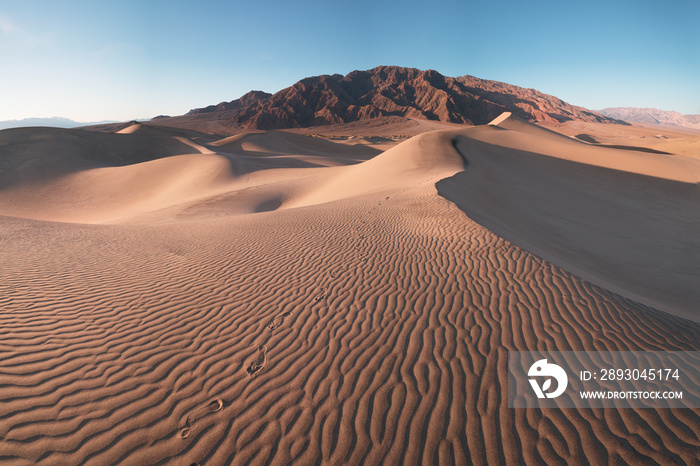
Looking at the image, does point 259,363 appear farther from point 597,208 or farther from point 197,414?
point 597,208

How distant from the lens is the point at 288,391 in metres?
3.58

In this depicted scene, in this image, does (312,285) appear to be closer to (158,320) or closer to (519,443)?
(158,320)

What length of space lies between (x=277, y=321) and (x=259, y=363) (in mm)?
923

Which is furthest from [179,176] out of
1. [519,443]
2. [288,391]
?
[519,443]

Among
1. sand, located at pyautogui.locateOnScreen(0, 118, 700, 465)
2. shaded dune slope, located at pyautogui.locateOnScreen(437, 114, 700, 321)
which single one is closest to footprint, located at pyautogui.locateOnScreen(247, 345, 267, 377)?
sand, located at pyautogui.locateOnScreen(0, 118, 700, 465)

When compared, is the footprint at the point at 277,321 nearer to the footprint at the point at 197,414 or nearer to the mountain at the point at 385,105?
the footprint at the point at 197,414

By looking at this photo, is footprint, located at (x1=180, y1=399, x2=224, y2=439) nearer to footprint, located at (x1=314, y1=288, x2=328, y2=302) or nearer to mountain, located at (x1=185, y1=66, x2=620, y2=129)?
footprint, located at (x1=314, y1=288, x2=328, y2=302)

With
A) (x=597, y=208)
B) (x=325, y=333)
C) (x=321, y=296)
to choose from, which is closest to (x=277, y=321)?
(x=325, y=333)

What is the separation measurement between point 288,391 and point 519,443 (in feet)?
7.94

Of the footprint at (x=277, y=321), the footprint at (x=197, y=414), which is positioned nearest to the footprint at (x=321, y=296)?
the footprint at (x=277, y=321)

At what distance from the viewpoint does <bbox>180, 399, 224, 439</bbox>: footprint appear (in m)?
A: 3.12

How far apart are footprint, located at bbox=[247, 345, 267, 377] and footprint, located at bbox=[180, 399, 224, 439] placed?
1.62ft

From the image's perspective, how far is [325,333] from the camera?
454 centimetres

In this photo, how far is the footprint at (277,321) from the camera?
4746mm
